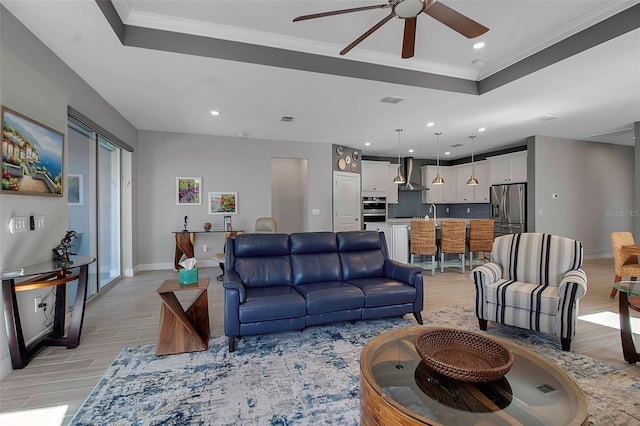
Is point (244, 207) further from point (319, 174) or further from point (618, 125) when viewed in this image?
point (618, 125)

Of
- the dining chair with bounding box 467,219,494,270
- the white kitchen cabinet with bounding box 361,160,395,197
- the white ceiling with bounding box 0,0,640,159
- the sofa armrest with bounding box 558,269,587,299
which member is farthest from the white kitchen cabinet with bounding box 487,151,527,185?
the sofa armrest with bounding box 558,269,587,299

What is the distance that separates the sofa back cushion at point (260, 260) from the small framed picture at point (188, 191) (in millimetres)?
3390

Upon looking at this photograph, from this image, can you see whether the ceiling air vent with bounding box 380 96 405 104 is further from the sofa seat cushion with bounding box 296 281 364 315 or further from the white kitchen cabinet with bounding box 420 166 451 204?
the white kitchen cabinet with bounding box 420 166 451 204

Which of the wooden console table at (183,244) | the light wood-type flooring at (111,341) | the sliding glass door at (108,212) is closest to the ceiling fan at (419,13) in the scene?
the light wood-type flooring at (111,341)

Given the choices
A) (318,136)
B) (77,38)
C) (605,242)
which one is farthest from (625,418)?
(605,242)

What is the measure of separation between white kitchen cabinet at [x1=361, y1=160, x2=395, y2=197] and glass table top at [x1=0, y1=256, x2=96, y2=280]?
640 centimetres

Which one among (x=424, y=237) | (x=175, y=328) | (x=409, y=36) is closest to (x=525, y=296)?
(x=409, y=36)

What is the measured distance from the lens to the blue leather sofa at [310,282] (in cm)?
262

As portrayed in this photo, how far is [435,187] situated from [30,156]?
8.75 meters

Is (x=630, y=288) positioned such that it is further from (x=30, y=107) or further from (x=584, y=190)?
(x=584, y=190)

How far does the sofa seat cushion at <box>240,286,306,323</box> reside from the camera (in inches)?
102

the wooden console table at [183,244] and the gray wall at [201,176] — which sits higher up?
the gray wall at [201,176]

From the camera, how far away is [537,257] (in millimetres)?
3041

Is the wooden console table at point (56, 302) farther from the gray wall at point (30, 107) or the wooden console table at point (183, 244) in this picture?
the wooden console table at point (183, 244)
